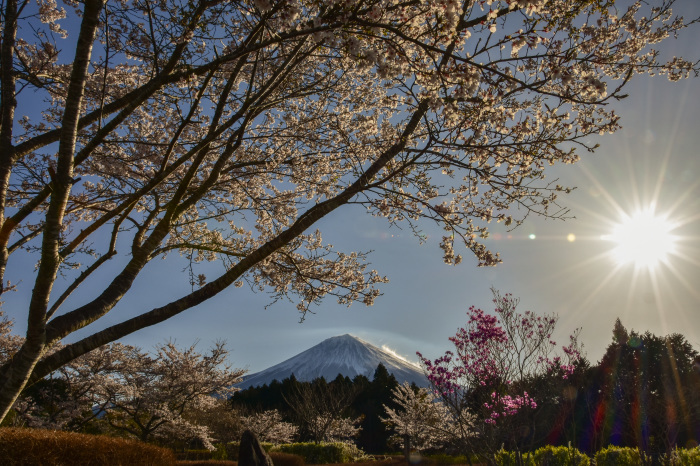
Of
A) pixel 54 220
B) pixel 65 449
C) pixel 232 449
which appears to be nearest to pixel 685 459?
pixel 65 449

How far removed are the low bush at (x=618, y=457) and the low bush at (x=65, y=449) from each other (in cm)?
1378

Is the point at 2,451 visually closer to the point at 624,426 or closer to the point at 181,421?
the point at 181,421

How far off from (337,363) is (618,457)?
160m

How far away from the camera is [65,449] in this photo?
6883 millimetres

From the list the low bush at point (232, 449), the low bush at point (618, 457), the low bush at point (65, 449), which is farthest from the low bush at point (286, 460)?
the low bush at point (618, 457)

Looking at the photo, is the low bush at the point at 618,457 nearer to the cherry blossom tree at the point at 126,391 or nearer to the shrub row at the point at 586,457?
the shrub row at the point at 586,457

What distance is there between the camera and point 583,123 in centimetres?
452

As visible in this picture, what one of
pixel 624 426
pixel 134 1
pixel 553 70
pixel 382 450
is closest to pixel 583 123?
pixel 553 70

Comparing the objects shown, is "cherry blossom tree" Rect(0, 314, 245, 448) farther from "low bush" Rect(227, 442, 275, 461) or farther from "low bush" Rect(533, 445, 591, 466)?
"low bush" Rect(533, 445, 591, 466)

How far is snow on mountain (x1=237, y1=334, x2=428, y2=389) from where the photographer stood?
158 m

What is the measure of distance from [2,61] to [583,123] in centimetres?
643

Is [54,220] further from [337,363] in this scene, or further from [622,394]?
[337,363]

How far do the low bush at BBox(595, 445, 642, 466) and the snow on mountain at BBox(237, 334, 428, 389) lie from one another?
477 ft

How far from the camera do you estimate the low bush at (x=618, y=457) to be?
12617 millimetres
